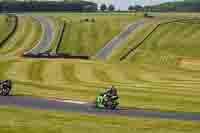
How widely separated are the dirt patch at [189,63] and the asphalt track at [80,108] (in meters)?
53.4

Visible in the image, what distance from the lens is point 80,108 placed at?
45344mm

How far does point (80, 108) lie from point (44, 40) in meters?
102

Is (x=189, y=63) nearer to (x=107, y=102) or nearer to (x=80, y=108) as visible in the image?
(x=107, y=102)

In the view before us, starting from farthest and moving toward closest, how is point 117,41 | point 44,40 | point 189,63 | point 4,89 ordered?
point 44,40 → point 117,41 → point 189,63 → point 4,89

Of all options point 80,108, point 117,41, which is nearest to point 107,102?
point 80,108

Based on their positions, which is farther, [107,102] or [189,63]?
[189,63]

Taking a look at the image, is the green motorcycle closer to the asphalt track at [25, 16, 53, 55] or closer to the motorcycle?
the motorcycle

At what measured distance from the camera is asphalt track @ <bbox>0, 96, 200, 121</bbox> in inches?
1662

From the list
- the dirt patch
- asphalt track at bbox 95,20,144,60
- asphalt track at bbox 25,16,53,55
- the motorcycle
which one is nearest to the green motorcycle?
the motorcycle

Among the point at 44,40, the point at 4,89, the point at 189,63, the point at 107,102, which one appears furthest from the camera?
the point at 44,40

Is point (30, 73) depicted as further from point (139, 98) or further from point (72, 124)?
point (72, 124)

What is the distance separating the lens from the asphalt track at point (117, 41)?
4969 inches

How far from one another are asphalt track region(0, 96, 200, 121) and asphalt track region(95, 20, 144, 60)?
238 feet

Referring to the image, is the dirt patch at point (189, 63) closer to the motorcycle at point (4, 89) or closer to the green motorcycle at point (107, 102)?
the motorcycle at point (4, 89)
